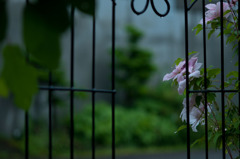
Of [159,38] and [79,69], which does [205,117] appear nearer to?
[79,69]

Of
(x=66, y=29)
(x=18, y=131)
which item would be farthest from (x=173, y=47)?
(x=66, y=29)

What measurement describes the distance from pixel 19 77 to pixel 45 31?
0.14 ft

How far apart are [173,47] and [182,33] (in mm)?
291

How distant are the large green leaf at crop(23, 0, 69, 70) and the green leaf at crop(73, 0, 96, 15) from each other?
0.07ft

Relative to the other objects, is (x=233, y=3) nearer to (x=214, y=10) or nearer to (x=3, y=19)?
(x=214, y=10)

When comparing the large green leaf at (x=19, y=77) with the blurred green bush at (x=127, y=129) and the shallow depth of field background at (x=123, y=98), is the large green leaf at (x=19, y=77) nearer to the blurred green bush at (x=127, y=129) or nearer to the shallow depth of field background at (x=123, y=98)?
the shallow depth of field background at (x=123, y=98)

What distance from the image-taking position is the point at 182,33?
254 inches

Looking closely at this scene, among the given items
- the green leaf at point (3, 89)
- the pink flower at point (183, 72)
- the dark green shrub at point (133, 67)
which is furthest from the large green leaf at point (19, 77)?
the dark green shrub at point (133, 67)

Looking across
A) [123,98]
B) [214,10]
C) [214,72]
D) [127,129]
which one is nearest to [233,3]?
[214,10]

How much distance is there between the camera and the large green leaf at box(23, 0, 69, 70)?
0.93ft

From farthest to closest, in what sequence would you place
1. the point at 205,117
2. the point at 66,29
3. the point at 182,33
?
the point at 182,33 < the point at 205,117 < the point at 66,29

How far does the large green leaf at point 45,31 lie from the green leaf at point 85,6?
0.07ft

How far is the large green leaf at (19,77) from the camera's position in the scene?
0.29 m

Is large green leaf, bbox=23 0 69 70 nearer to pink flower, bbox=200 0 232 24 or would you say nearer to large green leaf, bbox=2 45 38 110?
large green leaf, bbox=2 45 38 110
